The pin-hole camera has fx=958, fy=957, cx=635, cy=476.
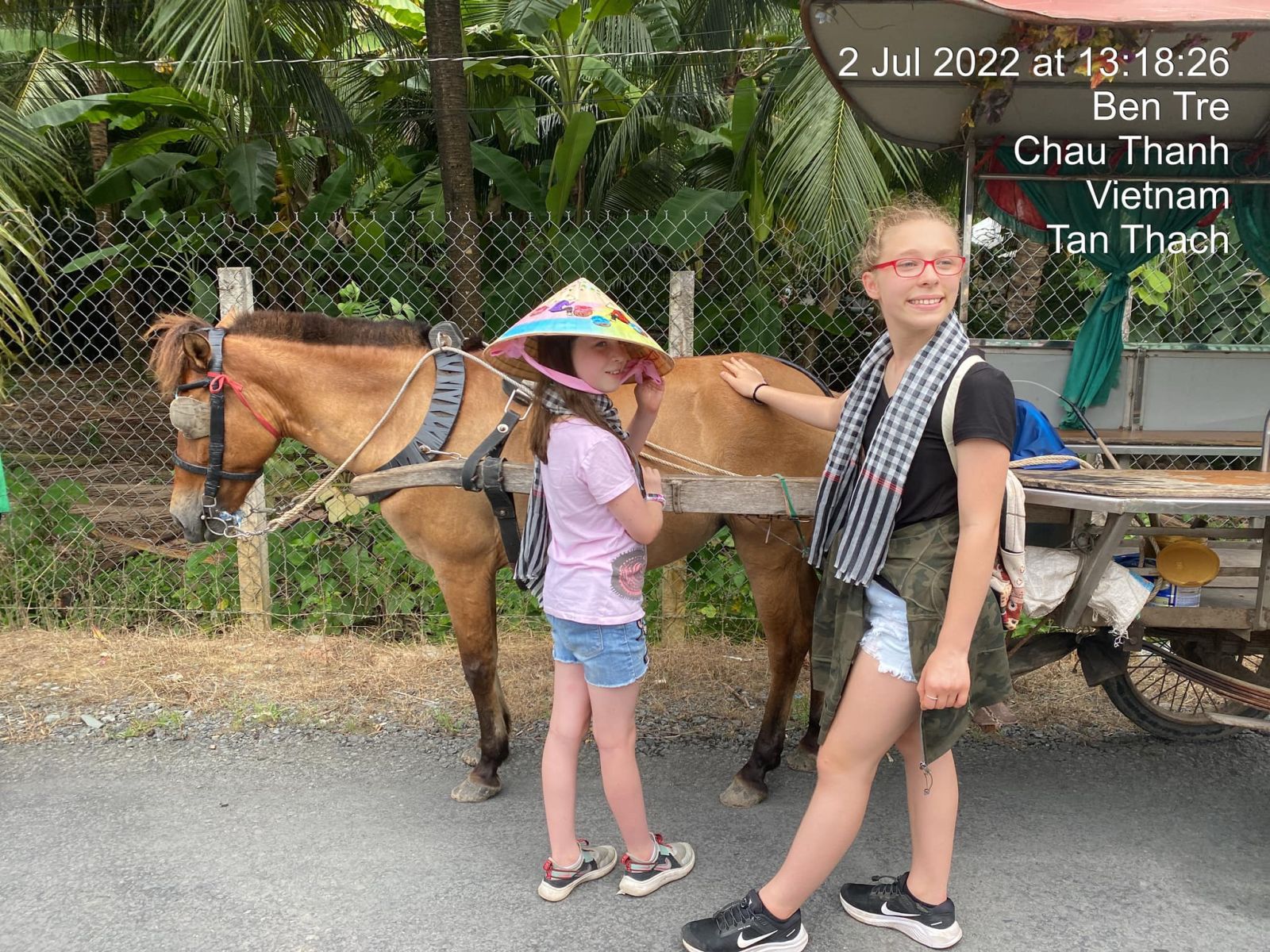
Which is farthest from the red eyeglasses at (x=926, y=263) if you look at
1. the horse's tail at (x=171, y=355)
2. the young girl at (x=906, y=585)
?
the horse's tail at (x=171, y=355)

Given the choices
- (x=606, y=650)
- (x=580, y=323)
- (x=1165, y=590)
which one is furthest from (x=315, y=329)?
(x=1165, y=590)

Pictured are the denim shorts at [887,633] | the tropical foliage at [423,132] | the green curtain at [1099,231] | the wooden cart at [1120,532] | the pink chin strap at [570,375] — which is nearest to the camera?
the denim shorts at [887,633]

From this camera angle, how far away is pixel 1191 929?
8.26 ft

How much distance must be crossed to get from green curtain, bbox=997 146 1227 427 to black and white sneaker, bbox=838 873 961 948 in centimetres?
240

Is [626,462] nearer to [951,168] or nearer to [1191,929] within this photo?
[1191,929]

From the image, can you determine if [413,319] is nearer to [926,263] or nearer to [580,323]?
[580,323]

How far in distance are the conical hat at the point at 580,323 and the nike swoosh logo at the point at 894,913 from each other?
5.19ft

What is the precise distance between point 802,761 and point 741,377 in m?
1.46

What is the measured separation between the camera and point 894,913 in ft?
8.31

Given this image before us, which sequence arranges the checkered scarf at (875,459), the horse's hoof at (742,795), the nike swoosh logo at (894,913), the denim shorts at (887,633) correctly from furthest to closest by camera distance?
the horse's hoof at (742,795), the nike swoosh logo at (894,913), the denim shorts at (887,633), the checkered scarf at (875,459)

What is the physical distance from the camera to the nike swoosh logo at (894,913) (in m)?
2.51

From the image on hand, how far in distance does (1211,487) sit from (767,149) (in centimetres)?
548

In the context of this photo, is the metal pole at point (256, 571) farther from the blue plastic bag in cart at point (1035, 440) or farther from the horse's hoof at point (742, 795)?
the blue plastic bag in cart at point (1035, 440)

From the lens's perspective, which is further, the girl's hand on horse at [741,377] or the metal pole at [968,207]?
the metal pole at [968,207]
